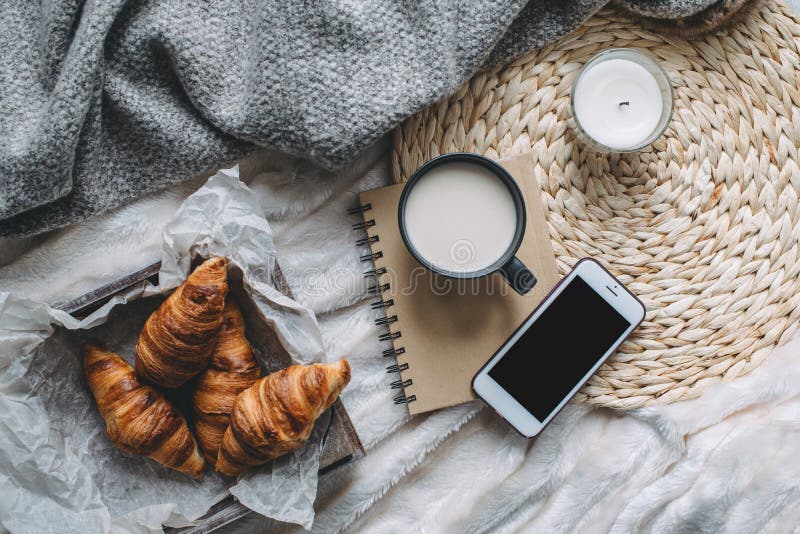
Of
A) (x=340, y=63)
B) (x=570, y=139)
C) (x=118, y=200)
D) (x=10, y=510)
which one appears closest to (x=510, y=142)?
(x=570, y=139)

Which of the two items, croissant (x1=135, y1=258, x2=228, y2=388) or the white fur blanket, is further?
the white fur blanket

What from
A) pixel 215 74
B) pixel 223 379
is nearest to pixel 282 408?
pixel 223 379

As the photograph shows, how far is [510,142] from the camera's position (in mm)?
633

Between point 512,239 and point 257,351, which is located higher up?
point 512,239

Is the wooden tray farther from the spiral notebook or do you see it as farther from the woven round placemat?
the woven round placemat

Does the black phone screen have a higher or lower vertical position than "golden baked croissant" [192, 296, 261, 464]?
higher

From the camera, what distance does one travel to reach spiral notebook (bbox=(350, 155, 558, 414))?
64 cm

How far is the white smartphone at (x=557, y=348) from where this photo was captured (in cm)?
62

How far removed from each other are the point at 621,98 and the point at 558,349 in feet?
0.74

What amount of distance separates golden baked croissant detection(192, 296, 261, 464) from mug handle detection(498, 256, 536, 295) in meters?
0.22

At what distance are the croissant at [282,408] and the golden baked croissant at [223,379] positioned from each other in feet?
0.06

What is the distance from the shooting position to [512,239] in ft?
1.97

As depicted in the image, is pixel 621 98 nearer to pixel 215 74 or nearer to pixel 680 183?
pixel 680 183

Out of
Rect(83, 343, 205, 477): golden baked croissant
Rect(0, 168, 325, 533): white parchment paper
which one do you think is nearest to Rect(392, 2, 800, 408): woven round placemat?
Rect(0, 168, 325, 533): white parchment paper
